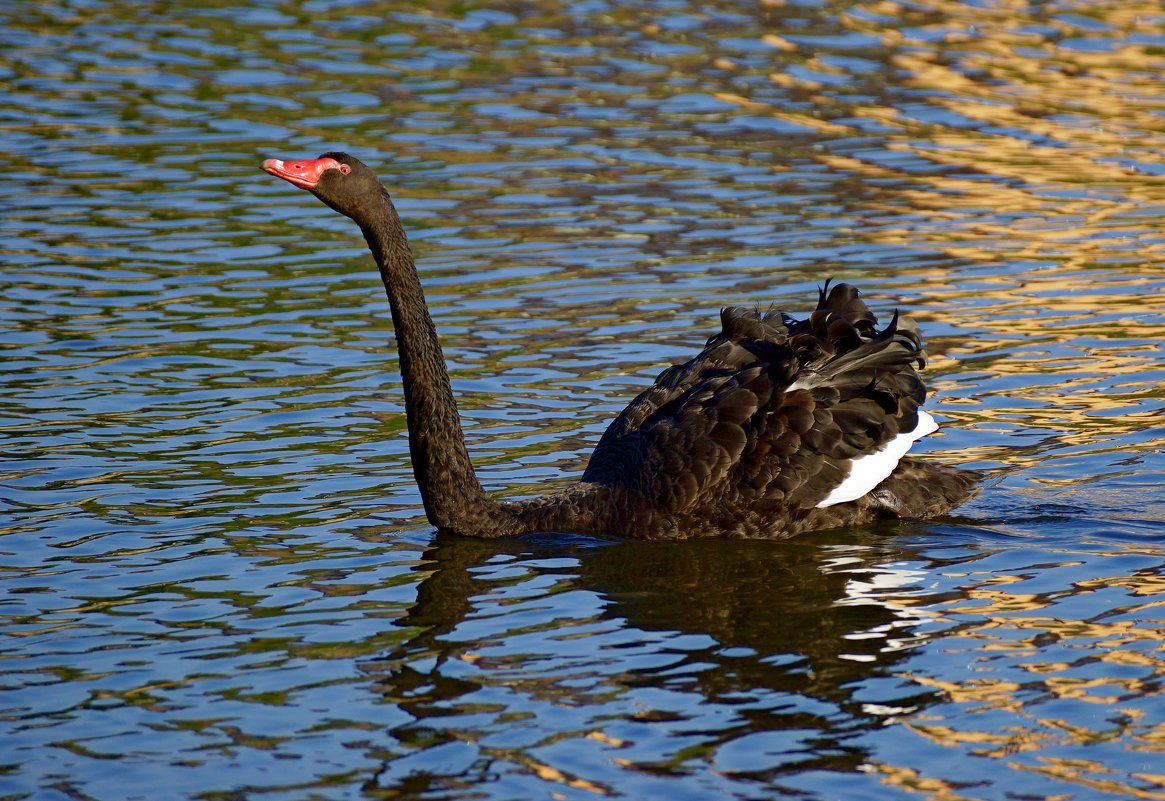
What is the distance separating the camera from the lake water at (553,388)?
248 inches

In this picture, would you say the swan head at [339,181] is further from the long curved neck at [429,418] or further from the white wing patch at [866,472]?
the white wing patch at [866,472]

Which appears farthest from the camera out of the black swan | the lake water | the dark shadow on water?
the black swan

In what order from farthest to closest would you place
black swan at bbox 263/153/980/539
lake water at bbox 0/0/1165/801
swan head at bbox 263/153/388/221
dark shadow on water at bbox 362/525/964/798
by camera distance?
black swan at bbox 263/153/980/539 < swan head at bbox 263/153/388/221 < lake water at bbox 0/0/1165/801 < dark shadow on water at bbox 362/525/964/798

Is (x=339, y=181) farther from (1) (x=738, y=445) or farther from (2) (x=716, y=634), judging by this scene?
(2) (x=716, y=634)

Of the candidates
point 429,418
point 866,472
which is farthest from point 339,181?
point 866,472

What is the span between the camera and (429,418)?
863 centimetres

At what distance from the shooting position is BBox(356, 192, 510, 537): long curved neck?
28.1 ft

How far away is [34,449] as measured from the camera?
9.79m

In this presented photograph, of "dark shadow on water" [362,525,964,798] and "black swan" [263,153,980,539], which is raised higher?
"black swan" [263,153,980,539]

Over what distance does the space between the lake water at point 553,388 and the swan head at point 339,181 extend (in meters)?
1.75

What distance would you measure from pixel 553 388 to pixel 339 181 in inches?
119

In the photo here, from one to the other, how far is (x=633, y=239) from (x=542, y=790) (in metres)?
8.85

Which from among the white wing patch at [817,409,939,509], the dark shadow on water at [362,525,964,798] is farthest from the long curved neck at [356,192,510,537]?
the white wing patch at [817,409,939,509]

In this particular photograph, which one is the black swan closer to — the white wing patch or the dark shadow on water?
the white wing patch
